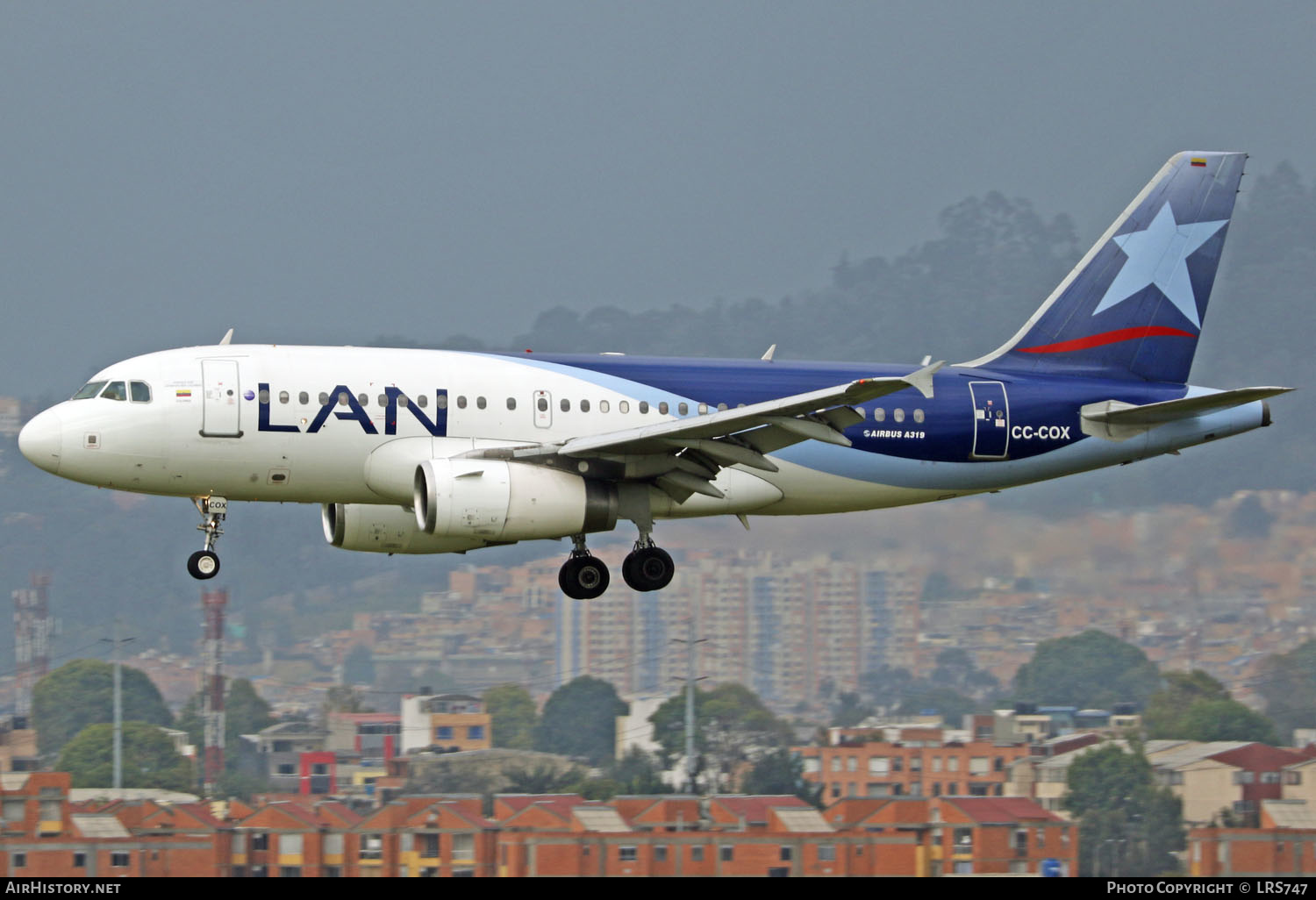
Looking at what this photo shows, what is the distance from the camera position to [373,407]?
31672mm

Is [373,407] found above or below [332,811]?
above

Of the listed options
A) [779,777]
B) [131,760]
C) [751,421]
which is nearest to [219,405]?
[751,421]

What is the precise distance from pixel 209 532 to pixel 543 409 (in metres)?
6.08

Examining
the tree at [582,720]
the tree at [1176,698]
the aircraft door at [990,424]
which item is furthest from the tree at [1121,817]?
the aircraft door at [990,424]

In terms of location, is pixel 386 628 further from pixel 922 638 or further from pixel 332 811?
pixel 332 811

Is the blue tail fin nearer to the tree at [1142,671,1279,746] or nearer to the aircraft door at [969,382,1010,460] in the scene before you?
the aircraft door at [969,382,1010,460]

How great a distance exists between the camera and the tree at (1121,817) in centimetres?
5631

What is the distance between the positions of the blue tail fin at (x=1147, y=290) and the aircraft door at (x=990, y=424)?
4.91 ft

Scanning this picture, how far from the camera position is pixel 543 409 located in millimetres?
32656

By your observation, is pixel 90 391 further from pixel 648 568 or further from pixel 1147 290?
pixel 1147 290

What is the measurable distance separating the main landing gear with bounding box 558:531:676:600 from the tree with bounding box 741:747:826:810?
1192 inches

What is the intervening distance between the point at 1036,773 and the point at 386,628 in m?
62.8

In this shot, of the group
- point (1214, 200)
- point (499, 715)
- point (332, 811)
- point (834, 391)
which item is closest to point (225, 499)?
point (834, 391)

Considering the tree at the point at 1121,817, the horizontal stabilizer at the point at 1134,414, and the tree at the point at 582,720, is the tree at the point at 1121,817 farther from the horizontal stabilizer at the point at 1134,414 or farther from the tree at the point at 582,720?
the horizontal stabilizer at the point at 1134,414
